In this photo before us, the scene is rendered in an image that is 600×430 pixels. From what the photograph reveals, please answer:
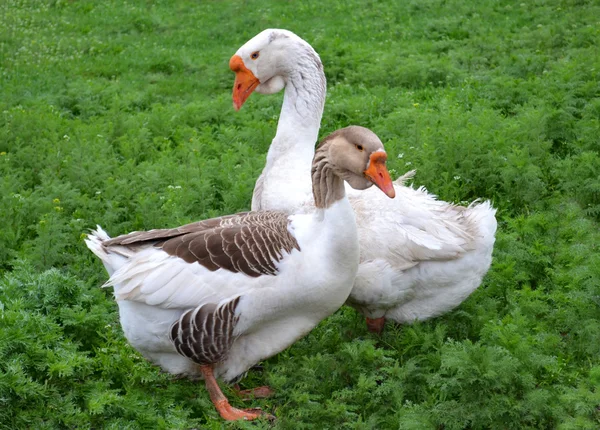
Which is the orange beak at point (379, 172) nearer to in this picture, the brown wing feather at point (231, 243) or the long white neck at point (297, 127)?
the brown wing feather at point (231, 243)

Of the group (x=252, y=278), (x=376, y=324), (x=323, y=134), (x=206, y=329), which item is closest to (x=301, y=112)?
(x=376, y=324)

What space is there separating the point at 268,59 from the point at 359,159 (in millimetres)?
2089

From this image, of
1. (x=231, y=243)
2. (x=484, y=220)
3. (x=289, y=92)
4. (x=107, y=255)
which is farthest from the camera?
(x=289, y=92)

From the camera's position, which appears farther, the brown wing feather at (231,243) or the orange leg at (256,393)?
the orange leg at (256,393)

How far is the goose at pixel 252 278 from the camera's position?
5.20 metres

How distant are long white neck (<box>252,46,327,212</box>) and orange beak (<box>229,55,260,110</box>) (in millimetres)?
307

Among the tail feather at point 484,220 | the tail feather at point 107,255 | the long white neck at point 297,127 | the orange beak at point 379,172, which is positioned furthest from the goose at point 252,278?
the long white neck at point 297,127

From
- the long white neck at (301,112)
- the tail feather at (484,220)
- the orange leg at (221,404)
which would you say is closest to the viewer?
the orange leg at (221,404)

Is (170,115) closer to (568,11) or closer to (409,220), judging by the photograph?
(409,220)

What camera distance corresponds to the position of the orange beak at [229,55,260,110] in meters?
6.86

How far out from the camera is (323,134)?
33.0 ft

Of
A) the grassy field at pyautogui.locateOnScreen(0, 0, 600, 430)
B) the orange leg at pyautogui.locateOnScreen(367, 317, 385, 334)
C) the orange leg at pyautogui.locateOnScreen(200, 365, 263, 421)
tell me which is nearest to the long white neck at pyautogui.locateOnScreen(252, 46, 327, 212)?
the grassy field at pyautogui.locateOnScreen(0, 0, 600, 430)

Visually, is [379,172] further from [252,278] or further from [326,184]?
[252,278]

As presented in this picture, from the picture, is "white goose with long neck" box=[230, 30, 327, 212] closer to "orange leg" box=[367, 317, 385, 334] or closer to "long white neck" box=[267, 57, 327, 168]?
"long white neck" box=[267, 57, 327, 168]
